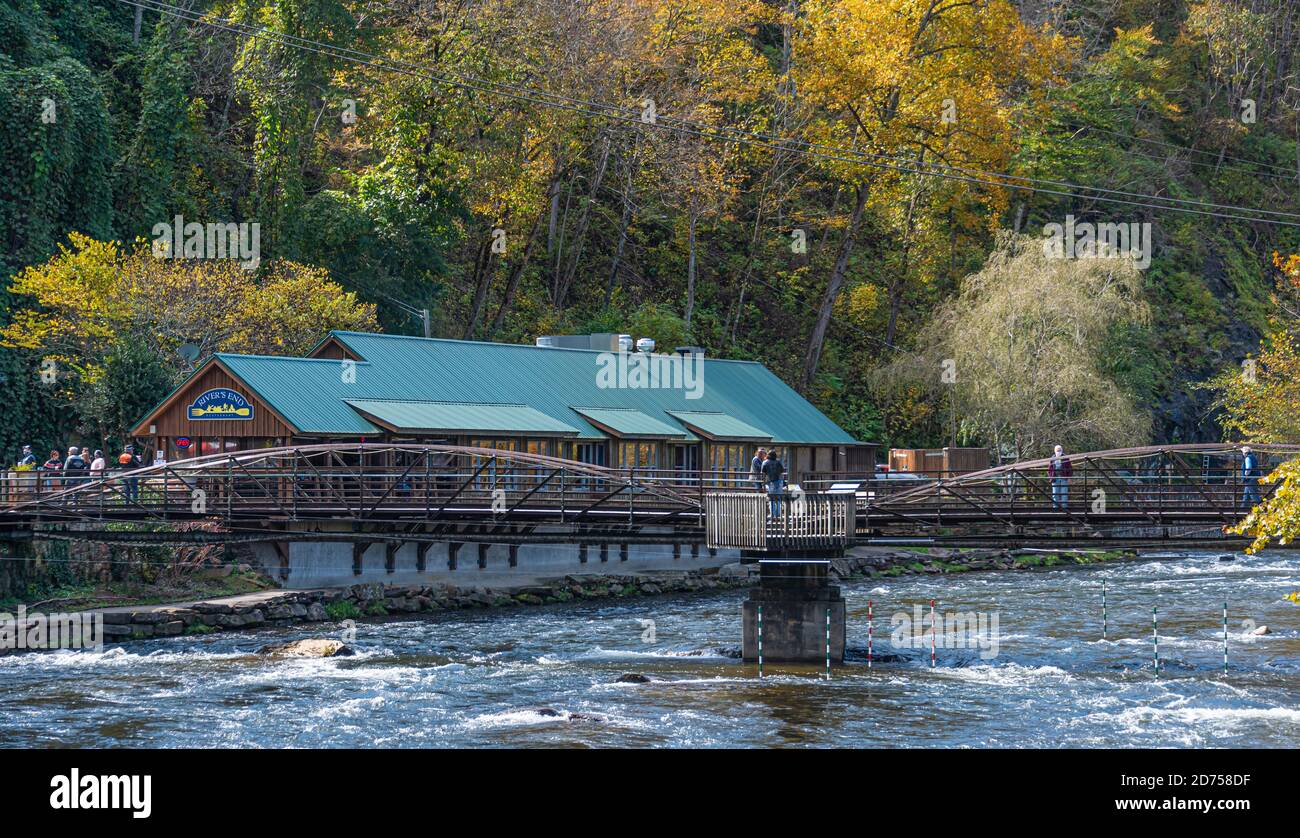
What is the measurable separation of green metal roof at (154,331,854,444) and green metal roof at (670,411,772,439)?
0.06 m

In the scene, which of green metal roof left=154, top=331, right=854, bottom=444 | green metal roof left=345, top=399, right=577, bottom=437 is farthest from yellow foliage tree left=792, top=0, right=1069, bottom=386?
green metal roof left=345, top=399, right=577, bottom=437

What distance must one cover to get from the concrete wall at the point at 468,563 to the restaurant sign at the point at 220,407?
4.48m

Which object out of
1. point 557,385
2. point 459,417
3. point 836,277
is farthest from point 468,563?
point 836,277

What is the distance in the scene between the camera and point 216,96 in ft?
248

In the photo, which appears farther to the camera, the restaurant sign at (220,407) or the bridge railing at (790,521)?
the restaurant sign at (220,407)

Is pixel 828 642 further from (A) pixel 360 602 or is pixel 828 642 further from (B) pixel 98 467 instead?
(B) pixel 98 467

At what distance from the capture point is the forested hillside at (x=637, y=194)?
5709cm

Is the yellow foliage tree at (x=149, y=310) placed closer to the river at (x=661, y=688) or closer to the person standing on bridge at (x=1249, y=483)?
the river at (x=661, y=688)

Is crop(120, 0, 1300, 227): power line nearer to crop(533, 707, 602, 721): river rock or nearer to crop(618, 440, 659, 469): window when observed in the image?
crop(618, 440, 659, 469): window

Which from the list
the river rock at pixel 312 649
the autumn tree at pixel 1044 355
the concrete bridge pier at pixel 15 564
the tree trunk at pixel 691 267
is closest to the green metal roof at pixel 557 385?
the autumn tree at pixel 1044 355

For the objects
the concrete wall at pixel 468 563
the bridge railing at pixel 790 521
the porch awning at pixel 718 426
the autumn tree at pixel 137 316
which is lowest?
the concrete wall at pixel 468 563

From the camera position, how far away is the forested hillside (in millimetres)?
57094
